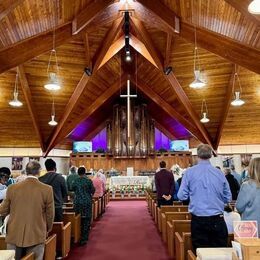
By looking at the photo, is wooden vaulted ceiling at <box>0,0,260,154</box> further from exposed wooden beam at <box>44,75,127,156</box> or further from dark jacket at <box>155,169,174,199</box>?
dark jacket at <box>155,169,174,199</box>

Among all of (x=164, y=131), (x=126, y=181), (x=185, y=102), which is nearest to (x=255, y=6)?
(x=185, y=102)

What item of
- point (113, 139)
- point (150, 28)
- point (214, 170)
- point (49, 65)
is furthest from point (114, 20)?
point (113, 139)

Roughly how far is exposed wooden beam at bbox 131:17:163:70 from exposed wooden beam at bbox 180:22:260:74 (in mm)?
1623

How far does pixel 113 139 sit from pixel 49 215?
46.7 feet

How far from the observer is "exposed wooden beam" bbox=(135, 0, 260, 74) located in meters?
7.46

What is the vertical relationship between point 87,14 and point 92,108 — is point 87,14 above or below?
above

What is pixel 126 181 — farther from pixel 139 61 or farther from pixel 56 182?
pixel 56 182

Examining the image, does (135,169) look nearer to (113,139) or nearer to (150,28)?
(113,139)

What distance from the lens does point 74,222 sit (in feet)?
16.8

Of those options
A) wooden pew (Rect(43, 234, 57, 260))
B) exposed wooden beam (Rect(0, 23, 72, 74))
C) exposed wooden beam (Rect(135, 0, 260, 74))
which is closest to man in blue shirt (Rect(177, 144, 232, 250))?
wooden pew (Rect(43, 234, 57, 260))

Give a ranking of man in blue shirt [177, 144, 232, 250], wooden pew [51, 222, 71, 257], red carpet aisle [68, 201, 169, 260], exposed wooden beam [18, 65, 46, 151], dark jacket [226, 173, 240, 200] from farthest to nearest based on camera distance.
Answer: exposed wooden beam [18, 65, 46, 151] → dark jacket [226, 173, 240, 200] → red carpet aisle [68, 201, 169, 260] → wooden pew [51, 222, 71, 257] → man in blue shirt [177, 144, 232, 250]

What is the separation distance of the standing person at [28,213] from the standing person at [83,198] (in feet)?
8.62

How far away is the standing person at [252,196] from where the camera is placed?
2520mm

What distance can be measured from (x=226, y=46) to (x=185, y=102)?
468cm
